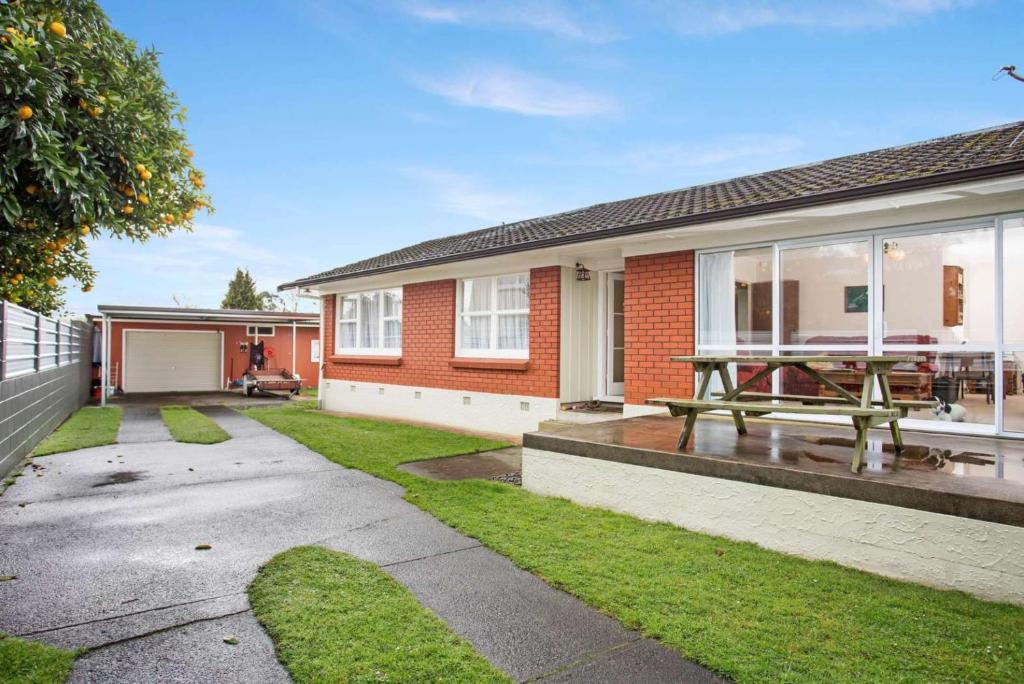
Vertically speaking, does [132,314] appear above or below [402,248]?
below

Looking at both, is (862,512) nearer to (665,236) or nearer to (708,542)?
(708,542)

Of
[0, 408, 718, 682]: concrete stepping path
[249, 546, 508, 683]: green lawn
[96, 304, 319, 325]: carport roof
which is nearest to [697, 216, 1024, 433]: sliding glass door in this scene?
[0, 408, 718, 682]: concrete stepping path

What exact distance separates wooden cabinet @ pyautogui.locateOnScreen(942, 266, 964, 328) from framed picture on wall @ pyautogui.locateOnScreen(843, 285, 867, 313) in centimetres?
70

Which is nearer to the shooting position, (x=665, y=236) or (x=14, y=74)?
(x=14, y=74)

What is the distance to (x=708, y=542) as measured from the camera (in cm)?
422

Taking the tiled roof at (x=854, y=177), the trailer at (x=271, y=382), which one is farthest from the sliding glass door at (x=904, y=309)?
the trailer at (x=271, y=382)

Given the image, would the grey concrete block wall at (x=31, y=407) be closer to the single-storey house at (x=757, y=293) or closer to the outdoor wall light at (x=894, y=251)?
the single-storey house at (x=757, y=293)

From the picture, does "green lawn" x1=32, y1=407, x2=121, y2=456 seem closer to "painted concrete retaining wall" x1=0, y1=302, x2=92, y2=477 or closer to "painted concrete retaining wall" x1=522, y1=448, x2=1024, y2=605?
"painted concrete retaining wall" x1=0, y1=302, x2=92, y2=477

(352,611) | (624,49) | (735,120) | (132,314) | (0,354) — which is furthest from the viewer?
(132,314)

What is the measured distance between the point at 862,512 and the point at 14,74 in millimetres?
5786

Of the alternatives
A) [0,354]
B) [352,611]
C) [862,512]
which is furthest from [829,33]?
[0,354]

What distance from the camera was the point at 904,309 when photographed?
617cm

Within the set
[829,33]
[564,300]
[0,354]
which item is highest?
[829,33]

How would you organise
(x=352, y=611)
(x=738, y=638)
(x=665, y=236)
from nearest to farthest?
(x=738, y=638) < (x=352, y=611) < (x=665, y=236)
